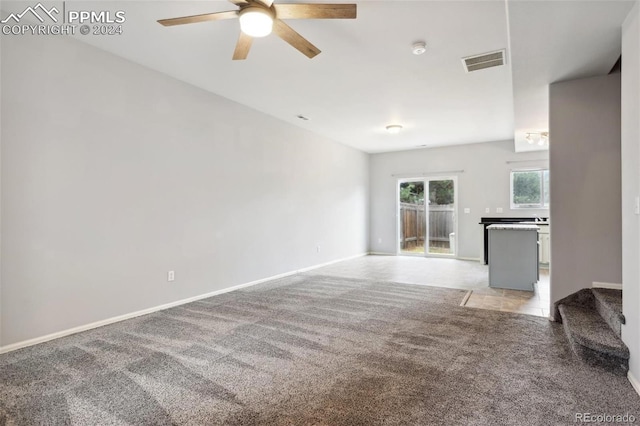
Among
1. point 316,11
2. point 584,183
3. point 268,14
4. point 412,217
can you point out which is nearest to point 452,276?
point 584,183

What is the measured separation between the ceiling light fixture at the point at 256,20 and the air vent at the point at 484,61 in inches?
86.1

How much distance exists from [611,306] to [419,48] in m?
2.74

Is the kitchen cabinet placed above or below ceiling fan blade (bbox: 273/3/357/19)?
below

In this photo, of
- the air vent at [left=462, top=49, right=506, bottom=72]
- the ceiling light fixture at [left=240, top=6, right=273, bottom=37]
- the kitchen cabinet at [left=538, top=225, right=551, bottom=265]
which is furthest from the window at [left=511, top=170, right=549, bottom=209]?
the ceiling light fixture at [left=240, top=6, right=273, bottom=37]

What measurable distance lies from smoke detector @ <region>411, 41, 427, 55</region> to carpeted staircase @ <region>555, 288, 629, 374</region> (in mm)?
2701

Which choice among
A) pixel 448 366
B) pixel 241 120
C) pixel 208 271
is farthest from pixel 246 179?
pixel 448 366

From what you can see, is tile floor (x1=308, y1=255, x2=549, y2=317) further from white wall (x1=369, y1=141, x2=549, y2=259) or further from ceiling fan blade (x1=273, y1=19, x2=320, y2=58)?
ceiling fan blade (x1=273, y1=19, x2=320, y2=58)

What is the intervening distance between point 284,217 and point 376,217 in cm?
378

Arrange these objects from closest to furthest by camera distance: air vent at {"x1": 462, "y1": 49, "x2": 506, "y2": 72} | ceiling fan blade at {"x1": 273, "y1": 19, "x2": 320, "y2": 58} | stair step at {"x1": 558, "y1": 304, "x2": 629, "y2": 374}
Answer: stair step at {"x1": 558, "y1": 304, "x2": 629, "y2": 374}, ceiling fan blade at {"x1": 273, "y1": 19, "x2": 320, "y2": 58}, air vent at {"x1": 462, "y1": 49, "x2": 506, "y2": 72}

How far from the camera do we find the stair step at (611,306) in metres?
2.46

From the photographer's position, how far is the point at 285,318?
3.48 metres

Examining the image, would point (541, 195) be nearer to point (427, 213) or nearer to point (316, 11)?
point (427, 213)

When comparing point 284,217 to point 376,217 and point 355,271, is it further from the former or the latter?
Answer: point 376,217

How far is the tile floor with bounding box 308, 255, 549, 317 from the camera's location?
4016 mm
